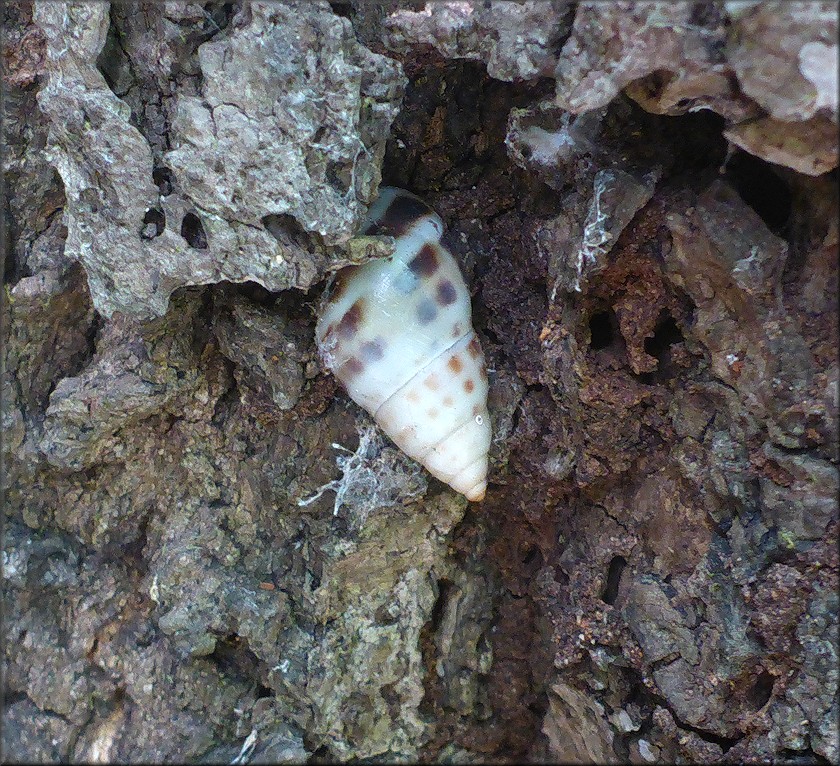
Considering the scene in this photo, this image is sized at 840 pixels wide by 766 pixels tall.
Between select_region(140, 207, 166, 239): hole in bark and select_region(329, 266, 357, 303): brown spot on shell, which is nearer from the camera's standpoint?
select_region(140, 207, 166, 239): hole in bark

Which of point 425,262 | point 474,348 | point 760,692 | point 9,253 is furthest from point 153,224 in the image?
point 760,692

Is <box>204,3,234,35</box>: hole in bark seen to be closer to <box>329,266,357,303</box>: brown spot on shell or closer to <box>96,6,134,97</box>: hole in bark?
<box>96,6,134,97</box>: hole in bark

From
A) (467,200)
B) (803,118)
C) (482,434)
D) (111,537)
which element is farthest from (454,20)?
(111,537)

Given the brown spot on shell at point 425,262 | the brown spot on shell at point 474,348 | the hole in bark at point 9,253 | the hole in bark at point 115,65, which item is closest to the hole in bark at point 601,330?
the brown spot on shell at point 474,348

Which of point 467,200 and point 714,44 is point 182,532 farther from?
point 714,44

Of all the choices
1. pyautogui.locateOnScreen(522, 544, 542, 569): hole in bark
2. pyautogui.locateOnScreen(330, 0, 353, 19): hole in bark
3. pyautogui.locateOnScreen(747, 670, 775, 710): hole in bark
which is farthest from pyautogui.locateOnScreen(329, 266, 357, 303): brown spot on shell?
pyautogui.locateOnScreen(747, 670, 775, 710): hole in bark
